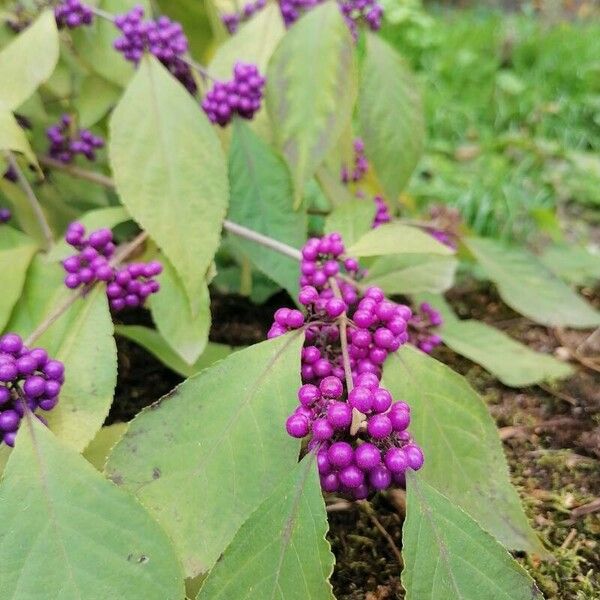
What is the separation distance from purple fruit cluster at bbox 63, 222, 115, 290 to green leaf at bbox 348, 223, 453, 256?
0.36m

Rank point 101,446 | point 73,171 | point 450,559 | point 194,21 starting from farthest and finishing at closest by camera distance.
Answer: point 194,21 < point 73,171 < point 101,446 < point 450,559

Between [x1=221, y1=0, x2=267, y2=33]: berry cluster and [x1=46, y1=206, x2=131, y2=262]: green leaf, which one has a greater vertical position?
[x1=221, y1=0, x2=267, y2=33]: berry cluster

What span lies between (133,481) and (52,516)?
0.10 metres

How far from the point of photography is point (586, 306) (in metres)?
1.57

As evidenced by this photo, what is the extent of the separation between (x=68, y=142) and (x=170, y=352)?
53 centimetres

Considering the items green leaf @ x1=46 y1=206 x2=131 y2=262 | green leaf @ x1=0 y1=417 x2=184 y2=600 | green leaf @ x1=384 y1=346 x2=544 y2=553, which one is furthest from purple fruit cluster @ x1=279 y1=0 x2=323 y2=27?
green leaf @ x1=0 y1=417 x2=184 y2=600

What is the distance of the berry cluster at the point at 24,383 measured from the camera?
0.80 m

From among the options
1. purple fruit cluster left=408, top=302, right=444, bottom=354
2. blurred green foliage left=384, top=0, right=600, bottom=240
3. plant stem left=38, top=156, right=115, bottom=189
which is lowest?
blurred green foliage left=384, top=0, right=600, bottom=240

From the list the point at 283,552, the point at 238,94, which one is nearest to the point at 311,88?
the point at 238,94

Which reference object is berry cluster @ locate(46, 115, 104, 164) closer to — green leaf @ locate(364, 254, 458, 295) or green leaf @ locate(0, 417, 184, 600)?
green leaf @ locate(364, 254, 458, 295)

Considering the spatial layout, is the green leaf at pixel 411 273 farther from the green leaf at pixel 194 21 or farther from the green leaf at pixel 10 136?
the green leaf at pixel 194 21

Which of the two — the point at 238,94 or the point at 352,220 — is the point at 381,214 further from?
the point at 238,94

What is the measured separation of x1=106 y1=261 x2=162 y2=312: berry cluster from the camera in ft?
3.33

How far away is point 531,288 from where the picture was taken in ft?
5.33
